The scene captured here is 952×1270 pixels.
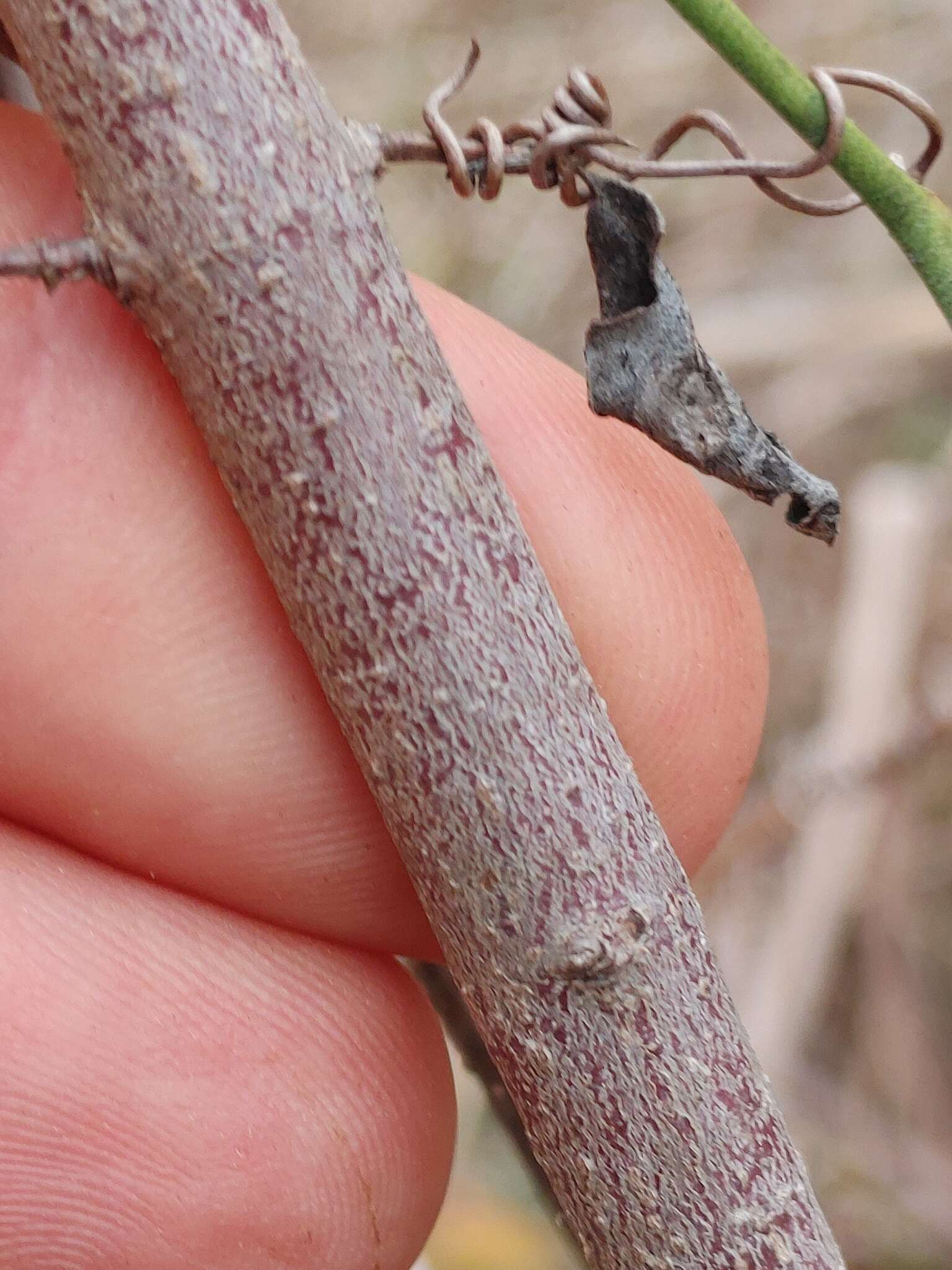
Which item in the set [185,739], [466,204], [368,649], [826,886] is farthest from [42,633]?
[466,204]

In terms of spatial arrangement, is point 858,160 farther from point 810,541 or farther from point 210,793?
point 810,541

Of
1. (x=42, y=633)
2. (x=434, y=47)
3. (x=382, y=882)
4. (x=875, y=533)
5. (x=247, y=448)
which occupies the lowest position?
(x=382, y=882)

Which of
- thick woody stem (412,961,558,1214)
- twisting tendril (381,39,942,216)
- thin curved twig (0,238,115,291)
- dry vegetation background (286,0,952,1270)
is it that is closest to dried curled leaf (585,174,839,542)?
twisting tendril (381,39,942,216)

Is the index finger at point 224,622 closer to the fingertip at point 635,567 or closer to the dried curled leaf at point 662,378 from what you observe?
the fingertip at point 635,567

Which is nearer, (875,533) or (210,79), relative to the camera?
(210,79)

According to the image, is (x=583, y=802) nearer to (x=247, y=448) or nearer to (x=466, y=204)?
(x=247, y=448)

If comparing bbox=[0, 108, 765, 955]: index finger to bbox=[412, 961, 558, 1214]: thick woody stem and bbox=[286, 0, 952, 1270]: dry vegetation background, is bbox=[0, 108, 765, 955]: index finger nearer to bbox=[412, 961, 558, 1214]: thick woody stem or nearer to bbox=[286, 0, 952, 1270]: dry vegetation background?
bbox=[412, 961, 558, 1214]: thick woody stem
